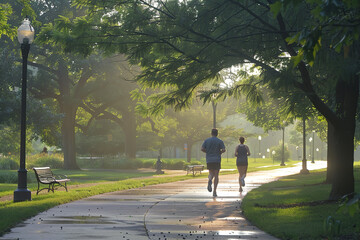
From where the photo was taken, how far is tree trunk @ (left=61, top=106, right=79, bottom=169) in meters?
48.9

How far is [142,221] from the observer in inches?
460

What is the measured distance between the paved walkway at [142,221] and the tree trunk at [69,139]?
107 ft

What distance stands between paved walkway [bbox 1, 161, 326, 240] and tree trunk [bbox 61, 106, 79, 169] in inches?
1286

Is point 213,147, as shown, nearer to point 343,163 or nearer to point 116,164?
point 343,163

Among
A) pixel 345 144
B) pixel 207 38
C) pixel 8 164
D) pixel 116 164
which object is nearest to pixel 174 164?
pixel 116 164

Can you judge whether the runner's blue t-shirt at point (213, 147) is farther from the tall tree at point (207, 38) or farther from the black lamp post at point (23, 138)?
the black lamp post at point (23, 138)

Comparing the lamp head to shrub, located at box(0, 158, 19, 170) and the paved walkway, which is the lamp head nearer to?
the paved walkway

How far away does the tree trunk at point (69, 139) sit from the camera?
48.9m

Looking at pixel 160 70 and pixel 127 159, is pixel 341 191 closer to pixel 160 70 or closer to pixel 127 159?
pixel 160 70

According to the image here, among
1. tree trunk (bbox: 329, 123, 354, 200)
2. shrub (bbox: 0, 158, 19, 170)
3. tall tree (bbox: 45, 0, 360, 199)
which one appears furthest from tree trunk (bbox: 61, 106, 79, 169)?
tree trunk (bbox: 329, 123, 354, 200)

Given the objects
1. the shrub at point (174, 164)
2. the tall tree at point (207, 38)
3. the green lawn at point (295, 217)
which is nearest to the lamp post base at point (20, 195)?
the tall tree at point (207, 38)

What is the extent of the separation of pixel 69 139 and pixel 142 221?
3903 centimetres

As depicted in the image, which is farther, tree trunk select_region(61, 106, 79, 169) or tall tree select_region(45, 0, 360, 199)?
tree trunk select_region(61, 106, 79, 169)

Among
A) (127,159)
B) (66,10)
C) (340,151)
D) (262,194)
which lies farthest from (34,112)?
(340,151)
